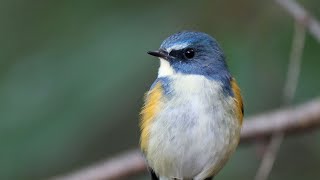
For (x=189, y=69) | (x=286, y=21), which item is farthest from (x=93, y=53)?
(x=189, y=69)

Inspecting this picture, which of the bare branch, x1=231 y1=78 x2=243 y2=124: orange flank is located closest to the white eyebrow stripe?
x1=231 y1=78 x2=243 y2=124: orange flank

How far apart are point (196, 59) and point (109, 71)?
1.65 meters

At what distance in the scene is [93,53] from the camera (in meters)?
6.86

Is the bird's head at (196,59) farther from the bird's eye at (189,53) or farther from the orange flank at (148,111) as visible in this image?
the orange flank at (148,111)

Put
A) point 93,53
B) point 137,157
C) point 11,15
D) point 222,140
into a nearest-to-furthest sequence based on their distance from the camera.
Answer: point 222,140 → point 137,157 → point 93,53 → point 11,15

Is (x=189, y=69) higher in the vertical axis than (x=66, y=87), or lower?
lower

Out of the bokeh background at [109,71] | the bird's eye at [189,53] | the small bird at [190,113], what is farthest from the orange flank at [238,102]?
the bokeh background at [109,71]

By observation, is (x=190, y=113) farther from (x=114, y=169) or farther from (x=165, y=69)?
(x=114, y=169)

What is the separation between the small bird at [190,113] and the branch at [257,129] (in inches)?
38.1

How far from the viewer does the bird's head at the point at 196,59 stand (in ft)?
16.9

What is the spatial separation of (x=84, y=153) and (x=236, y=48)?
1412mm

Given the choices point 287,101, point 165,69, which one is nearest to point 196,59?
point 165,69

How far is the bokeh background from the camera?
21.9 ft

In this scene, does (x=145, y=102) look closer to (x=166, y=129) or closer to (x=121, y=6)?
(x=166, y=129)
